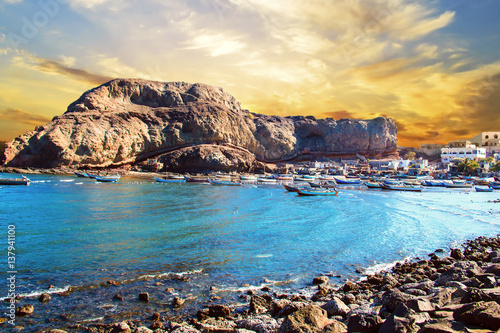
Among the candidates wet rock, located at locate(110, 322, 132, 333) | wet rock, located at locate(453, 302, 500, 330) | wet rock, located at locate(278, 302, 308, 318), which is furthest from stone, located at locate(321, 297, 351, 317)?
wet rock, located at locate(110, 322, 132, 333)

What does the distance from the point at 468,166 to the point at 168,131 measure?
11795cm

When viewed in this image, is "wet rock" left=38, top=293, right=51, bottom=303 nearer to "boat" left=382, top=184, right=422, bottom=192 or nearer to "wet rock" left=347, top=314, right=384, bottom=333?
"wet rock" left=347, top=314, right=384, bottom=333

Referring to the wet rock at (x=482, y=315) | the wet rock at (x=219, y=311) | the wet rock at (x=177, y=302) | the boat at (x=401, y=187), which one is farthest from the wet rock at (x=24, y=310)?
the boat at (x=401, y=187)

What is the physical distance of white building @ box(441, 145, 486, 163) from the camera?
5511 inches

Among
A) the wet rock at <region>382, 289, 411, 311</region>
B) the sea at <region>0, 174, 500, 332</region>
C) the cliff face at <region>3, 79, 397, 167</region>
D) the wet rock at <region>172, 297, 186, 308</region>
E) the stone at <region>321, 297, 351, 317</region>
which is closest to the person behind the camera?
the wet rock at <region>382, 289, 411, 311</region>

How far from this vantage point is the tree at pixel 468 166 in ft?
406

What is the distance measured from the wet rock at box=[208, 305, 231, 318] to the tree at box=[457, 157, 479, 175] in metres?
143

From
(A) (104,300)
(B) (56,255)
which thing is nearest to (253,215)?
(B) (56,255)

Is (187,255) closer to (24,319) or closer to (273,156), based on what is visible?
(24,319)

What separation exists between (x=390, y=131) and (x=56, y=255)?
557ft

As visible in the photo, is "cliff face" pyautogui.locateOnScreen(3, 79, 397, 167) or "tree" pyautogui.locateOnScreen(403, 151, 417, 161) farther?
"tree" pyautogui.locateOnScreen(403, 151, 417, 161)

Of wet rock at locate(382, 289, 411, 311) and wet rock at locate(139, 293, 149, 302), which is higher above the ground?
wet rock at locate(382, 289, 411, 311)

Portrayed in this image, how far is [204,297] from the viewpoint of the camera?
44.6 ft

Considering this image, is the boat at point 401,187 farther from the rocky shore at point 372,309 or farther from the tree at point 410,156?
the tree at point 410,156
